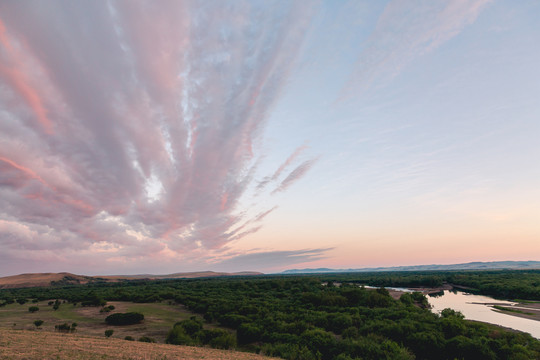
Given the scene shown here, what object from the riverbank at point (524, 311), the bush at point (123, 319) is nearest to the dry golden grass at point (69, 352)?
the bush at point (123, 319)

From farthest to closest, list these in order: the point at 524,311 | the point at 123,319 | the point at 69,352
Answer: the point at 524,311
the point at 123,319
the point at 69,352

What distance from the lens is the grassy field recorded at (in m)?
34.6

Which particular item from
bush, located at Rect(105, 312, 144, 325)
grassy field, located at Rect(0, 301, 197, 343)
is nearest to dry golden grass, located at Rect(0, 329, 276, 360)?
grassy field, located at Rect(0, 301, 197, 343)

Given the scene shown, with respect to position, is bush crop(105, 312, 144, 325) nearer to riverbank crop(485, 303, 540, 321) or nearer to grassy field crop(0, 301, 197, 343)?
grassy field crop(0, 301, 197, 343)

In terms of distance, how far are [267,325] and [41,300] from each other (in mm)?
63677

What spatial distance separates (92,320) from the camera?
42062 mm

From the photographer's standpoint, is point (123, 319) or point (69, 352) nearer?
point (69, 352)

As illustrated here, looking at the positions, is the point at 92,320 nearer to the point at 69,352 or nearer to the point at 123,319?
the point at 123,319

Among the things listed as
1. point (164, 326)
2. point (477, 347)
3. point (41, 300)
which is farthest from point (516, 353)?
point (41, 300)

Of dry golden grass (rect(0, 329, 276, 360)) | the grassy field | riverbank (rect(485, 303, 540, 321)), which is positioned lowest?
riverbank (rect(485, 303, 540, 321))

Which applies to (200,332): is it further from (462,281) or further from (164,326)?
(462,281)

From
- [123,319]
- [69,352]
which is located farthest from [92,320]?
[69,352]

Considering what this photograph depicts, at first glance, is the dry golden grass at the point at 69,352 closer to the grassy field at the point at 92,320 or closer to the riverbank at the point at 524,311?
the grassy field at the point at 92,320

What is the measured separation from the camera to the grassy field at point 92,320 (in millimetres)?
34562
